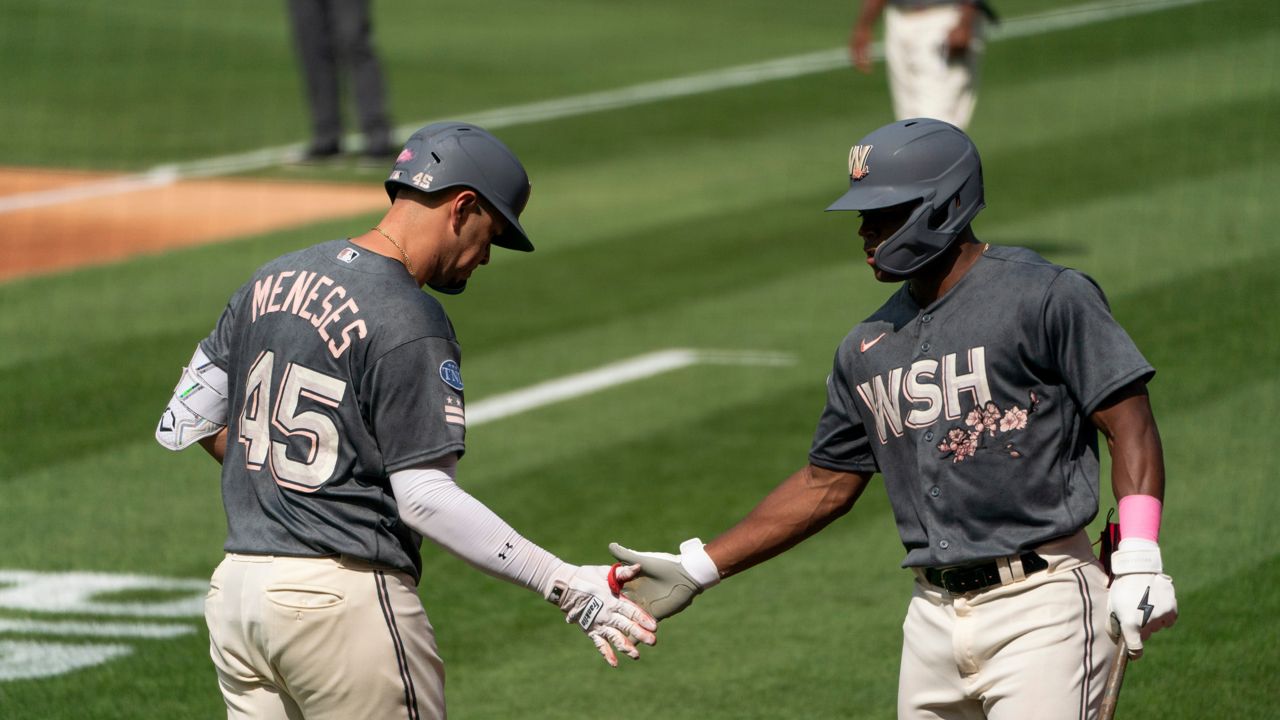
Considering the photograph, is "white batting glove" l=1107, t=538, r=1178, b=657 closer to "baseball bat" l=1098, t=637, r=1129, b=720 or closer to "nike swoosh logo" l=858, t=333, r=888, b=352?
"baseball bat" l=1098, t=637, r=1129, b=720

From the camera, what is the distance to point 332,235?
16.0m

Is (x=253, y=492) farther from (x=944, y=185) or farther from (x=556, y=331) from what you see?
(x=556, y=331)

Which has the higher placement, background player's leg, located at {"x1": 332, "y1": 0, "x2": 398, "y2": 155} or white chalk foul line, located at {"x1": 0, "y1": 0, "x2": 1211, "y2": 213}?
background player's leg, located at {"x1": 332, "y1": 0, "x2": 398, "y2": 155}

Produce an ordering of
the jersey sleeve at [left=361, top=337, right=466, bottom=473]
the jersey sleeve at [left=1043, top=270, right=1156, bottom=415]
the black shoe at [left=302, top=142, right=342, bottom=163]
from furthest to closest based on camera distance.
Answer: the black shoe at [left=302, top=142, right=342, bottom=163], the jersey sleeve at [left=1043, top=270, right=1156, bottom=415], the jersey sleeve at [left=361, top=337, right=466, bottom=473]

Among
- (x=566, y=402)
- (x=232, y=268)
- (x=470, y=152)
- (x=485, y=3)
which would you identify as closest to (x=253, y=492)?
(x=470, y=152)

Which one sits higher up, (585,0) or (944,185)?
A: (944,185)

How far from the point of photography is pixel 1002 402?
16.8 feet

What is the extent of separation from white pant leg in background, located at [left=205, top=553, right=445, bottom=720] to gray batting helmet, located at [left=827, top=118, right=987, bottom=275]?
1497 millimetres

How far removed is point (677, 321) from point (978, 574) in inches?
334

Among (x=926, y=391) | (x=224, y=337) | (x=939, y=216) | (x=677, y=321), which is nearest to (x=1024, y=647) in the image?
(x=926, y=391)

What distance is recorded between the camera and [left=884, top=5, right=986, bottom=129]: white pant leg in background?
1454 cm

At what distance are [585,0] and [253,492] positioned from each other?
27124 millimetres

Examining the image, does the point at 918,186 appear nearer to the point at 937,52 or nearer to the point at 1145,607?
the point at 1145,607

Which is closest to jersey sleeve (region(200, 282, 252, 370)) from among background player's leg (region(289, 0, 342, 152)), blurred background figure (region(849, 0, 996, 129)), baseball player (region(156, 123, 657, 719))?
baseball player (region(156, 123, 657, 719))
